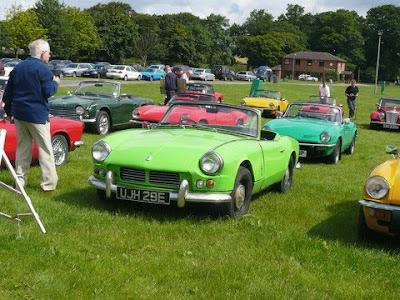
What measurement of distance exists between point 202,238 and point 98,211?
1373 millimetres

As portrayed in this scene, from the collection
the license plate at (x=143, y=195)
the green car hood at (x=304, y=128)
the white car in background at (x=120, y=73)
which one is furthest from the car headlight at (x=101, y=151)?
the white car in background at (x=120, y=73)

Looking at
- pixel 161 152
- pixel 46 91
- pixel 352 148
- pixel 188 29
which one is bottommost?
pixel 352 148

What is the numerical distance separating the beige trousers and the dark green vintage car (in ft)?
20.6

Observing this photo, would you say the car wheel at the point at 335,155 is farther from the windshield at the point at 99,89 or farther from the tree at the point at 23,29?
the tree at the point at 23,29

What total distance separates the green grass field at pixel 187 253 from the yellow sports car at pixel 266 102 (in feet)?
48.5

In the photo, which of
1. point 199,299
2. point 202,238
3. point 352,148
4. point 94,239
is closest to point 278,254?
point 202,238

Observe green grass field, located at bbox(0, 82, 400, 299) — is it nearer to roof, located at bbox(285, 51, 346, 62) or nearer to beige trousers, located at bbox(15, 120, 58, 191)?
beige trousers, located at bbox(15, 120, 58, 191)

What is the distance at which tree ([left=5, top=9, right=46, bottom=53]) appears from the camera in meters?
58.6

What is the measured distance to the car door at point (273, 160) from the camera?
6885 millimetres

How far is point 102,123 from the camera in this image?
44.7 ft

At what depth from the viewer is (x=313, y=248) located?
5.25 metres

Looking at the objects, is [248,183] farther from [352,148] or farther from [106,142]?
[352,148]

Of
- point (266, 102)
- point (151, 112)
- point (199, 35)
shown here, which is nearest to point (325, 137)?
point (151, 112)

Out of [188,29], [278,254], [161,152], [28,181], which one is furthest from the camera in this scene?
[188,29]
